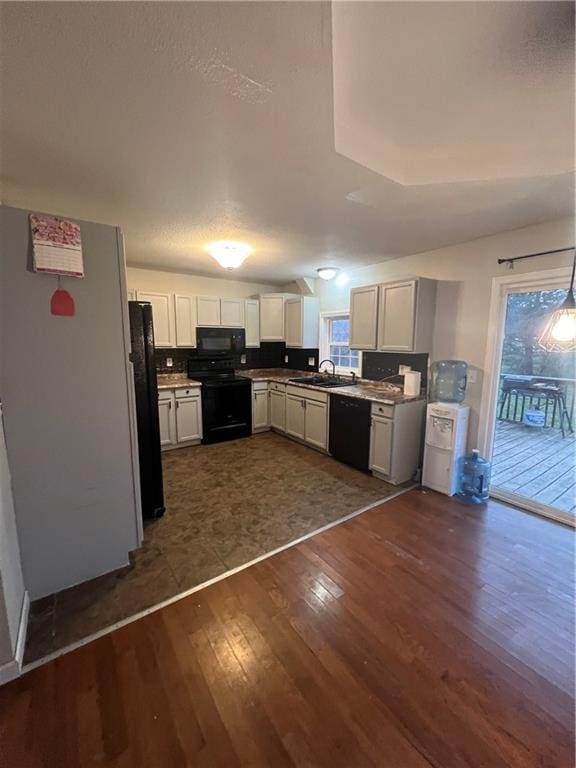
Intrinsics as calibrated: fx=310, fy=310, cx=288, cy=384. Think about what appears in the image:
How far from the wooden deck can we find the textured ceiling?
245 cm

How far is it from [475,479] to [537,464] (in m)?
1.13

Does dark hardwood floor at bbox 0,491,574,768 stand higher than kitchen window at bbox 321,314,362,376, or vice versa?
kitchen window at bbox 321,314,362,376

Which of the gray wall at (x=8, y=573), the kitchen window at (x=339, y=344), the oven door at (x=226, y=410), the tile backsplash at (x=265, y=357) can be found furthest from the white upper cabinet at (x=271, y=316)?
the gray wall at (x=8, y=573)

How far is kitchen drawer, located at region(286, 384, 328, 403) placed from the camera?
3.97m

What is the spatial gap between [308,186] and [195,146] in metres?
0.74

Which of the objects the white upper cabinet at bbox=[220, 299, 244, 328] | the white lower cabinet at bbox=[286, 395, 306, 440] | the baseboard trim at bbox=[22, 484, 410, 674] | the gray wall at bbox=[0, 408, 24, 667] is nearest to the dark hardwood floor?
the baseboard trim at bbox=[22, 484, 410, 674]

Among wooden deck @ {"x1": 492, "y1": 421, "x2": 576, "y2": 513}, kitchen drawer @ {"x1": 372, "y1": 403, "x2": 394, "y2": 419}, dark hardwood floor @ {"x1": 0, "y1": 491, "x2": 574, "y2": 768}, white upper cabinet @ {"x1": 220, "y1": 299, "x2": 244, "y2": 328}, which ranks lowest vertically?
dark hardwood floor @ {"x1": 0, "y1": 491, "x2": 574, "y2": 768}

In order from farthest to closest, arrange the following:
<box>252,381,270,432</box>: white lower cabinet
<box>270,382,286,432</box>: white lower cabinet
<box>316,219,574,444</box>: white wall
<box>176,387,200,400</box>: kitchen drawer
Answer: <box>252,381,270,432</box>: white lower cabinet
<box>270,382,286,432</box>: white lower cabinet
<box>176,387,200,400</box>: kitchen drawer
<box>316,219,574,444</box>: white wall

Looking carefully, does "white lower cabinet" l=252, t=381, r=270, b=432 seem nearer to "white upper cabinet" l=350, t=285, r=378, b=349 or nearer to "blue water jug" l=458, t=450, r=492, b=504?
"white upper cabinet" l=350, t=285, r=378, b=349

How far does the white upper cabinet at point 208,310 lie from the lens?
4566 millimetres

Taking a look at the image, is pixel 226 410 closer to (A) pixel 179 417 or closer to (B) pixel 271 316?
(A) pixel 179 417

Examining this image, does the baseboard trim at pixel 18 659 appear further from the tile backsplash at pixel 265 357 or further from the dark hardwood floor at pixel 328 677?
the tile backsplash at pixel 265 357

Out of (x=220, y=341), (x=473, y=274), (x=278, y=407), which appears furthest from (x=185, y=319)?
(x=473, y=274)

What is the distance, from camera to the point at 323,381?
4.77 metres
